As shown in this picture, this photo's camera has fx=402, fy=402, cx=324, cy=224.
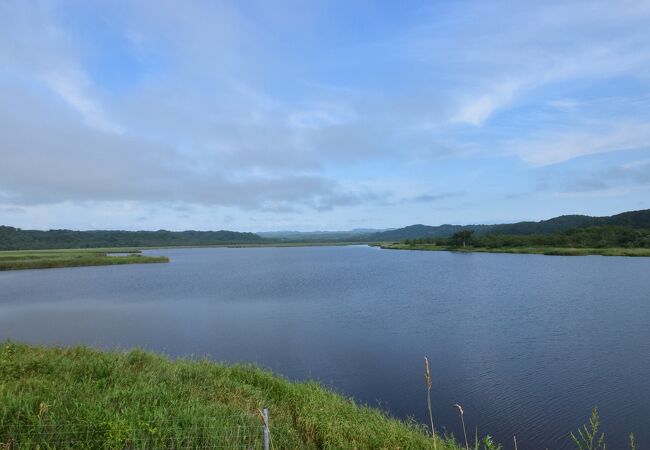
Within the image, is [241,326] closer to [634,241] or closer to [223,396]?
[223,396]

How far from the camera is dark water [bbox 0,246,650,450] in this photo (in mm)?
12445

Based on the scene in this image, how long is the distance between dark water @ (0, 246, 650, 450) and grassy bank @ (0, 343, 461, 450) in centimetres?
380

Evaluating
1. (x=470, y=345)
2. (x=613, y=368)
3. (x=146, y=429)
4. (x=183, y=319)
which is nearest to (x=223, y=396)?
(x=146, y=429)

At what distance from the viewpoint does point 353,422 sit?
916 centimetres

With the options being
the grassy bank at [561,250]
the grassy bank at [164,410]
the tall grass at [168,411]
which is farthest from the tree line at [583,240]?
the grassy bank at [164,410]

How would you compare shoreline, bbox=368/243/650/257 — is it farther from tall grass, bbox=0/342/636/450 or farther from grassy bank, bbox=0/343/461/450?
grassy bank, bbox=0/343/461/450

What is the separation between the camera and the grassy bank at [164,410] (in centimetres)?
637

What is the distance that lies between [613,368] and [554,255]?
241ft

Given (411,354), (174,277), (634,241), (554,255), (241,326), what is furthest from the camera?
(634,241)

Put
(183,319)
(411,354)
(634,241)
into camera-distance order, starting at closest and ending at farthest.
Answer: (411,354) → (183,319) → (634,241)

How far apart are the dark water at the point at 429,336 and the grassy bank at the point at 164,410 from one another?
3.80 metres

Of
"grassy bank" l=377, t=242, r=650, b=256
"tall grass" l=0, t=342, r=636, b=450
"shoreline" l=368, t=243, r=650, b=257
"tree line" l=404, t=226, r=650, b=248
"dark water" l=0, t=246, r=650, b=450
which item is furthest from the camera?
"tree line" l=404, t=226, r=650, b=248

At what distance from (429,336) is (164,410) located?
15618 mm

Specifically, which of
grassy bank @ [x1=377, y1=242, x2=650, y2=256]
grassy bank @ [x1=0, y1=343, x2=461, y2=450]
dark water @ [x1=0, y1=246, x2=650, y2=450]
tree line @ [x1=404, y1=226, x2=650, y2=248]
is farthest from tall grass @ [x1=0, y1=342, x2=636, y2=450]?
tree line @ [x1=404, y1=226, x2=650, y2=248]
